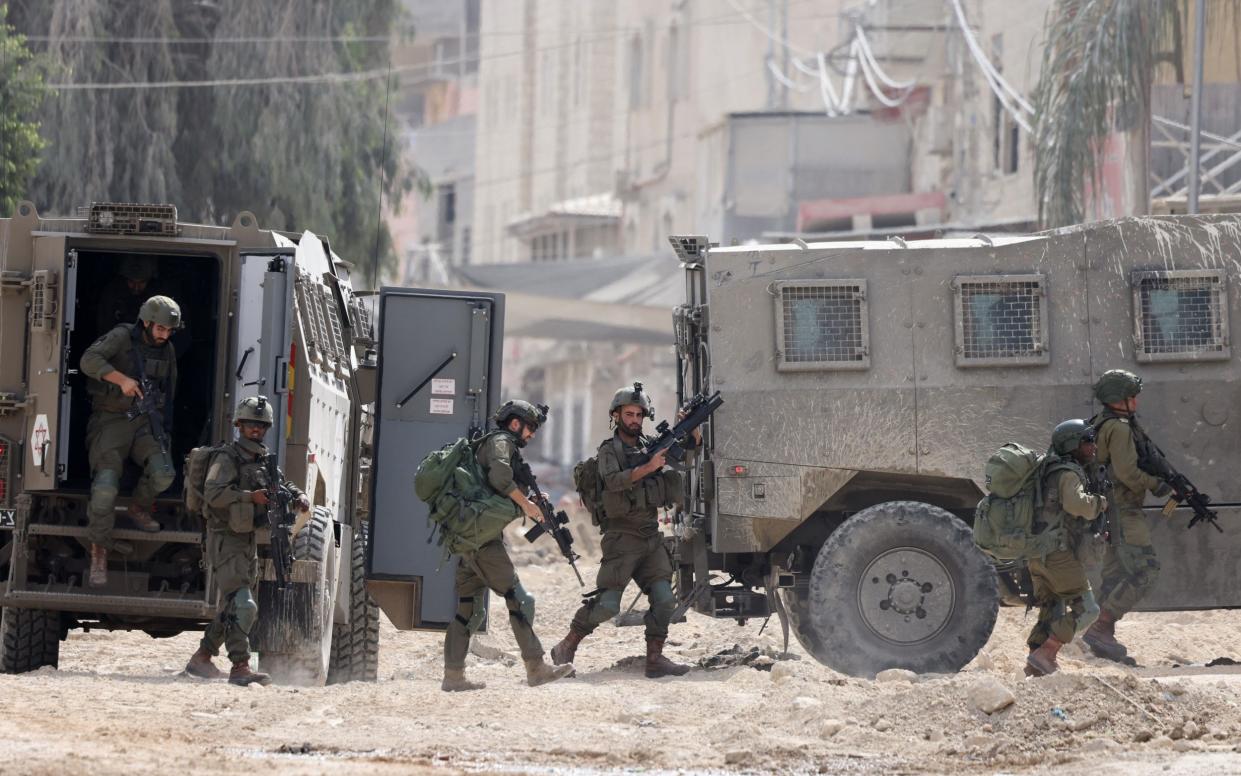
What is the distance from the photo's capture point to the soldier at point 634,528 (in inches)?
464

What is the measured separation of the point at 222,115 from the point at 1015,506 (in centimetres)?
1681

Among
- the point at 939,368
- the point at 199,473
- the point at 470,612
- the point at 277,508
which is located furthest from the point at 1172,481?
the point at 199,473

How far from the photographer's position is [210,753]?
356 inches

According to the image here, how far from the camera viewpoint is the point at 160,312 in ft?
38.7

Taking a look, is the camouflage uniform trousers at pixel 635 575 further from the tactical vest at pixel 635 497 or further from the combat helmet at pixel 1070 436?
the combat helmet at pixel 1070 436

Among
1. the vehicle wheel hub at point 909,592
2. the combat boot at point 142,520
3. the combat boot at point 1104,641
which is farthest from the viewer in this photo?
the combat boot at point 1104,641

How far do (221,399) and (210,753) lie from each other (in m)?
3.07

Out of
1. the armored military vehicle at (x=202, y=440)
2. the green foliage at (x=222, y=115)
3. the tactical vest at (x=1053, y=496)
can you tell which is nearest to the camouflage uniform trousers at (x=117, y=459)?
the armored military vehicle at (x=202, y=440)

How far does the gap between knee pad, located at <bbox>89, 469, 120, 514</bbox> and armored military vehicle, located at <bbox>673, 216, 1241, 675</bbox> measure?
10.3ft

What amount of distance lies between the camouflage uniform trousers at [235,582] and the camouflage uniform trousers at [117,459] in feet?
1.95

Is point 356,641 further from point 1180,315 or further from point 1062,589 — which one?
point 1180,315

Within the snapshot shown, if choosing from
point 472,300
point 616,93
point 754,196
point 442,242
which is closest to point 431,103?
point 442,242

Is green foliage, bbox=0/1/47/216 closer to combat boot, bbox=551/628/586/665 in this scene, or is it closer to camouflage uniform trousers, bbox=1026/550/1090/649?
combat boot, bbox=551/628/586/665

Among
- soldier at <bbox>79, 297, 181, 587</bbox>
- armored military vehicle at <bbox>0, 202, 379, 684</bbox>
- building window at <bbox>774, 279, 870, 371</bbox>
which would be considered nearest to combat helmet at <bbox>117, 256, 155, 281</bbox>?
armored military vehicle at <bbox>0, 202, 379, 684</bbox>
